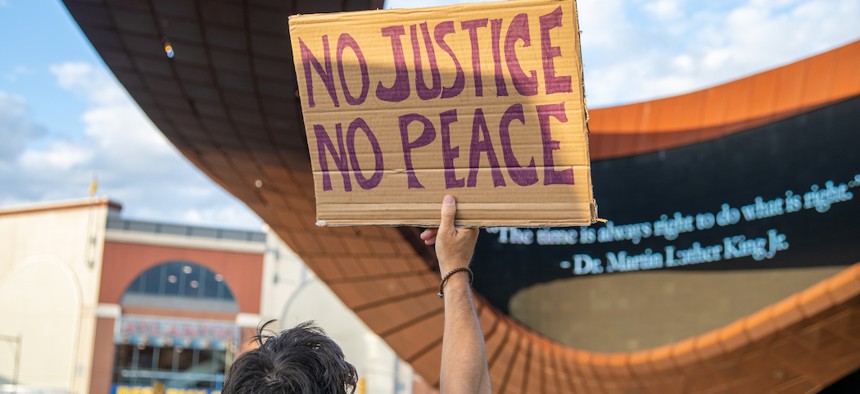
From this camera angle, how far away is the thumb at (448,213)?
5.84 feet

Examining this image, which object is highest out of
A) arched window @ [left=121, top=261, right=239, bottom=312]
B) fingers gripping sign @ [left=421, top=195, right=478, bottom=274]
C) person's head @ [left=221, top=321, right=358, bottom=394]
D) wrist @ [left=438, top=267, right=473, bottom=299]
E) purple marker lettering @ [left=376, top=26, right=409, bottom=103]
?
arched window @ [left=121, top=261, right=239, bottom=312]

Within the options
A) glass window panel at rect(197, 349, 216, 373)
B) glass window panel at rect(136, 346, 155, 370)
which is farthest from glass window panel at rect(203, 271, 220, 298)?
glass window panel at rect(136, 346, 155, 370)

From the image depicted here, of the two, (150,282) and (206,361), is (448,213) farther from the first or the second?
(206,361)

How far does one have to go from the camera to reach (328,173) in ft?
6.81

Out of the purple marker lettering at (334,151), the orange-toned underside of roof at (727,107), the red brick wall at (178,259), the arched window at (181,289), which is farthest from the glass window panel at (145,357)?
the purple marker lettering at (334,151)

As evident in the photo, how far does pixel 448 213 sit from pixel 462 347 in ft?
1.21

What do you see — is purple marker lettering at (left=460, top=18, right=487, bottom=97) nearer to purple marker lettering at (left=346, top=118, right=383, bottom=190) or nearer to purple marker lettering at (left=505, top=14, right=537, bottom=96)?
purple marker lettering at (left=505, top=14, right=537, bottom=96)

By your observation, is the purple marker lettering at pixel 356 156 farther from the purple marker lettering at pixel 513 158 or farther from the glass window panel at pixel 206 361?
the glass window panel at pixel 206 361

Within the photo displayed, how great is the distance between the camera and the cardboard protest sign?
1.89 meters

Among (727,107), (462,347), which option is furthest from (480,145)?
(727,107)

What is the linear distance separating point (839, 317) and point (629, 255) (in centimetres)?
218

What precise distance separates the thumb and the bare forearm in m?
0.16

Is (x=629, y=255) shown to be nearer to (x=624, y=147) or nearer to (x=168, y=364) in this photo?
(x=624, y=147)

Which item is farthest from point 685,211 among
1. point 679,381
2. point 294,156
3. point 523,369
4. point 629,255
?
point 294,156
